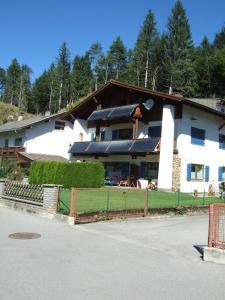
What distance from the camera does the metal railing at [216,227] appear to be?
9.26 metres

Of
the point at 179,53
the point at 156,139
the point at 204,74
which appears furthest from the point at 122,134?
the point at 204,74

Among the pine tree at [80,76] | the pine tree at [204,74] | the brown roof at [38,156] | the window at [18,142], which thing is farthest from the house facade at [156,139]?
the pine tree at [80,76]

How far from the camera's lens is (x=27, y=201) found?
17266mm

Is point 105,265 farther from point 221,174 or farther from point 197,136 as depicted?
point 221,174

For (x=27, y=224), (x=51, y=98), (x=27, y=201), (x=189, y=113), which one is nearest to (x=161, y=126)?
(x=189, y=113)

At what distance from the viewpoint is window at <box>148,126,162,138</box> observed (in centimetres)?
3322

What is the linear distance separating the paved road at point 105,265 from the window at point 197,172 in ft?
63.3

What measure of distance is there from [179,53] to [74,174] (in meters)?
42.9

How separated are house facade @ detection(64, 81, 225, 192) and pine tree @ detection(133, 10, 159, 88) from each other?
1277 inches

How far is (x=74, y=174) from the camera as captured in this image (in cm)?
2922

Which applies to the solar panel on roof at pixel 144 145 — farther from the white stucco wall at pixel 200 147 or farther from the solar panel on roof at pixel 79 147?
the solar panel on roof at pixel 79 147

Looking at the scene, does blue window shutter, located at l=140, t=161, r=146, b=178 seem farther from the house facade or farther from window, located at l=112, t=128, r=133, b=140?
window, located at l=112, t=128, r=133, b=140

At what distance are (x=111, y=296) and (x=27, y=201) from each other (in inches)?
451

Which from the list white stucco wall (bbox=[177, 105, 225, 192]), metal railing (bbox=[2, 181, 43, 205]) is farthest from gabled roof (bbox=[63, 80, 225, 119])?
metal railing (bbox=[2, 181, 43, 205])
